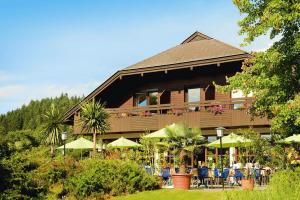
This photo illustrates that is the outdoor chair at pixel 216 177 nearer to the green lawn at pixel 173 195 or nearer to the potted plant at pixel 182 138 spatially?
the potted plant at pixel 182 138

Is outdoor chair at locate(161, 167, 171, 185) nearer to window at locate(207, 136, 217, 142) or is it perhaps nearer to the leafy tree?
window at locate(207, 136, 217, 142)

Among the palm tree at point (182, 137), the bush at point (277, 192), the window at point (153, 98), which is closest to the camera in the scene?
the bush at point (277, 192)

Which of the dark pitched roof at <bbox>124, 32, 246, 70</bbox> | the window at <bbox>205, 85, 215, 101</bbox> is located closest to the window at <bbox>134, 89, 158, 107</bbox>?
the dark pitched roof at <bbox>124, 32, 246, 70</bbox>

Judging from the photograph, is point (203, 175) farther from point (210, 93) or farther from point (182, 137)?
point (210, 93)

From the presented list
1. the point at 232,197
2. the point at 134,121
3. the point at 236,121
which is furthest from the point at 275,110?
the point at 134,121

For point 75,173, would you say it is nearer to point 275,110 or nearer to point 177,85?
point 275,110

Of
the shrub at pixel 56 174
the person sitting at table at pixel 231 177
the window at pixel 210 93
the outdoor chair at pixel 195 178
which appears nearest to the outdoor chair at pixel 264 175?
the person sitting at table at pixel 231 177

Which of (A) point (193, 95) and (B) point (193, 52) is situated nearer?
(A) point (193, 95)

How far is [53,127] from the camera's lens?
38781 mm

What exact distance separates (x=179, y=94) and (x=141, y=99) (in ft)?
10.9

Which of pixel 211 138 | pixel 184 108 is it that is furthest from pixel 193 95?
pixel 211 138

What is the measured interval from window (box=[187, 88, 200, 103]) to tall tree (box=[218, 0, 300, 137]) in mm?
14667

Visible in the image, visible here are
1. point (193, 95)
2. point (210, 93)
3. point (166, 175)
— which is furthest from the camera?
point (193, 95)

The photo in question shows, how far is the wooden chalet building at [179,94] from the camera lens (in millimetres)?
29234
